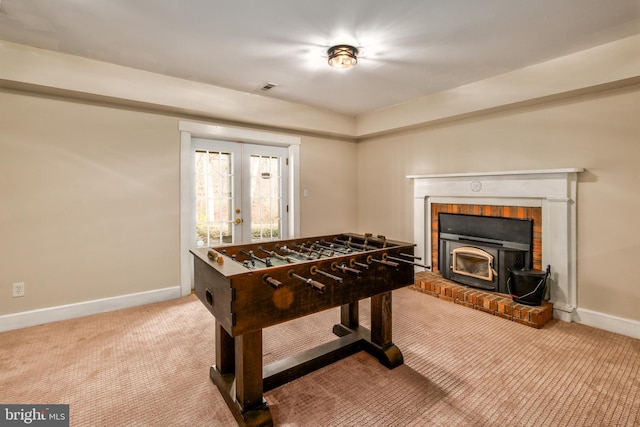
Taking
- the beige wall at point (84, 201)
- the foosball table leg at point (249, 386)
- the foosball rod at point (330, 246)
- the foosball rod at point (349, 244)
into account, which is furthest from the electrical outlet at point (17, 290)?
the foosball rod at point (349, 244)

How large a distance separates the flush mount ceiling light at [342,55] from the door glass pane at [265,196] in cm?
196

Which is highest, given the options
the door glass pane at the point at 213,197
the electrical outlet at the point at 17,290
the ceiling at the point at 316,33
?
the ceiling at the point at 316,33

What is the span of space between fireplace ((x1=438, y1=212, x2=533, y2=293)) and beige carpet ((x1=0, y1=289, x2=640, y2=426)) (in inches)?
25.5

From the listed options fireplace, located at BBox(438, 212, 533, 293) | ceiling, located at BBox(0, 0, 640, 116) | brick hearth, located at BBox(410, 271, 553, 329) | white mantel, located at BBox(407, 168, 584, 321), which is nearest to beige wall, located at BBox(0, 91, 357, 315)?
ceiling, located at BBox(0, 0, 640, 116)

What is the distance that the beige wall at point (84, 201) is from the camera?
2705 millimetres

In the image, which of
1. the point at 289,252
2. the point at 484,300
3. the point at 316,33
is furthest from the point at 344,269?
the point at 484,300

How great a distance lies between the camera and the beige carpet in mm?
1684

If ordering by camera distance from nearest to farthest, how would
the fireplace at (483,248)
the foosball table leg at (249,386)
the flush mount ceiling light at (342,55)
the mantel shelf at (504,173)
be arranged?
the foosball table leg at (249,386), the flush mount ceiling light at (342,55), the mantel shelf at (504,173), the fireplace at (483,248)

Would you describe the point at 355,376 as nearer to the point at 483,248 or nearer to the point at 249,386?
the point at 249,386

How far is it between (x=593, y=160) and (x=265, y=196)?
145 inches

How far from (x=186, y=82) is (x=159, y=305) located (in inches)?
97.8

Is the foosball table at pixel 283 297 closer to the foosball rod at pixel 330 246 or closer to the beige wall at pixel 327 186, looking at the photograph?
the foosball rod at pixel 330 246

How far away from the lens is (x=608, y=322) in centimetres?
271

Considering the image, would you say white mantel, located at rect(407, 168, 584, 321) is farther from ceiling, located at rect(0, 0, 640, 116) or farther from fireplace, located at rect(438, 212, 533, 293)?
ceiling, located at rect(0, 0, 640, 116)
